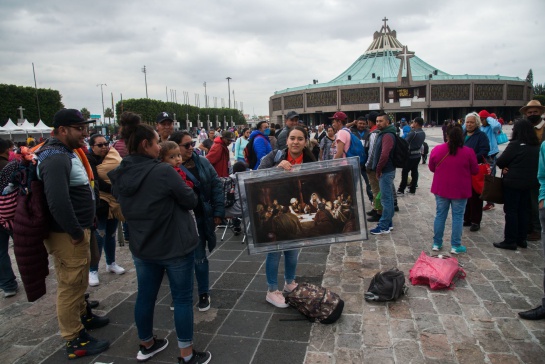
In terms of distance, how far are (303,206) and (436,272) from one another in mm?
1879

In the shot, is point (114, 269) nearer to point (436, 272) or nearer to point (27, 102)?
point (436, 272)

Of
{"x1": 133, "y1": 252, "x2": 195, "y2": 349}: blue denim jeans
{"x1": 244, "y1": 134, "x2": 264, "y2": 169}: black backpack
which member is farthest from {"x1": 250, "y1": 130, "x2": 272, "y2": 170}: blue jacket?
{"x1": 133, "y1": 252, "x2": 195, "y2": 349}: blue denim jeans

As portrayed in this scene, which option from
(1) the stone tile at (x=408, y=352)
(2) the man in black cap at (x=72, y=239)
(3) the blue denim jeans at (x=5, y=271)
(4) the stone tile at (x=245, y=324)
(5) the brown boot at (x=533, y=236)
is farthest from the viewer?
(5) the brown boot at (x=533, y=236)

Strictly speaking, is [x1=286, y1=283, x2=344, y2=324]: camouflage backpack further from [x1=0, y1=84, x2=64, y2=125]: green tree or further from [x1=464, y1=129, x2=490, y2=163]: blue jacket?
[x1=0, y1=84, x2=64, y2=125]: green tree

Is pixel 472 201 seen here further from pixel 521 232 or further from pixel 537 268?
pixel 537 268

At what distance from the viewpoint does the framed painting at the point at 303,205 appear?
3.47 metres

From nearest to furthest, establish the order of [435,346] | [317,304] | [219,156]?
[435,346], [317,304], [219,156]

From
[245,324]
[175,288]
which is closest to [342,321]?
[245,324]

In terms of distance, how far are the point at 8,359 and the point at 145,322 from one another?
1328mm

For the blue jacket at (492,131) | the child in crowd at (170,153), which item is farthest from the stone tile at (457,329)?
the blue jacket at (492,131)

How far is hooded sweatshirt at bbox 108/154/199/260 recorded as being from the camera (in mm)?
2639

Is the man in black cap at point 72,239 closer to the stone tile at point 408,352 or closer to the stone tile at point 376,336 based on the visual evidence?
the stone tile at point 376,336

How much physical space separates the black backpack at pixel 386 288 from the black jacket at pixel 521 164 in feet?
A: 8.63

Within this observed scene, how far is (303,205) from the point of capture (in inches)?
140
